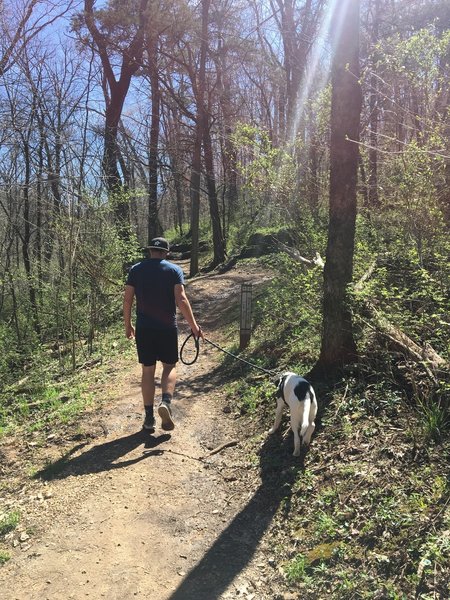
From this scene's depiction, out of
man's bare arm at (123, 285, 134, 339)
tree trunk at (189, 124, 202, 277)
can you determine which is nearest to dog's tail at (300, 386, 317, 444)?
man's bare arm at (123, 285, 134, 339)

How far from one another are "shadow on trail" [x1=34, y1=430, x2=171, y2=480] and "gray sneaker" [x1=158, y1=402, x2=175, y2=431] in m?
0.14

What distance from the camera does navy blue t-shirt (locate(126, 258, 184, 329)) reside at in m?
4.89

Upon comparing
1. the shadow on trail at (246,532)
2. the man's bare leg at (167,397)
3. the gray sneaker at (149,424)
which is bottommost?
the shadow on trail at (246,532)

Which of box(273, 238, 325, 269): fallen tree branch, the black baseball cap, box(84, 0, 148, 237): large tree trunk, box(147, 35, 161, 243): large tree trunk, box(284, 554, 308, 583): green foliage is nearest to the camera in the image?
box(284, 554, 308, 583): green foliage

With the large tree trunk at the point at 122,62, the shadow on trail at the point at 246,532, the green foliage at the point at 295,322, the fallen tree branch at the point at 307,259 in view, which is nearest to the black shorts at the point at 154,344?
the shadow on trail at the point at 246,532

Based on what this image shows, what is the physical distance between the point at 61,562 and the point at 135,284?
8.92 feet

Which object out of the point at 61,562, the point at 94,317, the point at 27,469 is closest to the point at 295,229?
the point at 94,317

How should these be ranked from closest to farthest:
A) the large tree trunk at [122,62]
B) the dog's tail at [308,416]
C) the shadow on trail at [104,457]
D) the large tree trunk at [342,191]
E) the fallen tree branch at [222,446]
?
the dog's tail at [308,416] < the shadow on trail at [104,457] < the fallen tree branch at [222,446] < the large tree trunk at [342,191] < the large tree trunk at [122,62]

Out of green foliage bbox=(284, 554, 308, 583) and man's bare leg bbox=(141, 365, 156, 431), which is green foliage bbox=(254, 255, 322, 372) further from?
green foliage bbox=(284, 554, 308, 583)

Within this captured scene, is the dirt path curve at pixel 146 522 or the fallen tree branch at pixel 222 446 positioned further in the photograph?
the fallen tree branch at pixel 222 446

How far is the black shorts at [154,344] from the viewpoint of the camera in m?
4.95

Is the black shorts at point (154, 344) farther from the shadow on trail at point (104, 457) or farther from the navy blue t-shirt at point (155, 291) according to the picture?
the shadow on trail at point (104, 457)

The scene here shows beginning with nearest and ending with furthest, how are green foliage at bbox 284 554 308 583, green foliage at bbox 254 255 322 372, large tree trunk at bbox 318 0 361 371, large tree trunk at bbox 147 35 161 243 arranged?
green foliage at bbox 284 554 308 583, large tree trunk at bbox 318 0 361 371, green foliage at bbox 254 255 322 372, large tree trunk at bbox 147 35 161 243

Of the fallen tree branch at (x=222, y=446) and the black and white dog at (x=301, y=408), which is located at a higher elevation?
the black and white dog at (x=301, y=408)
